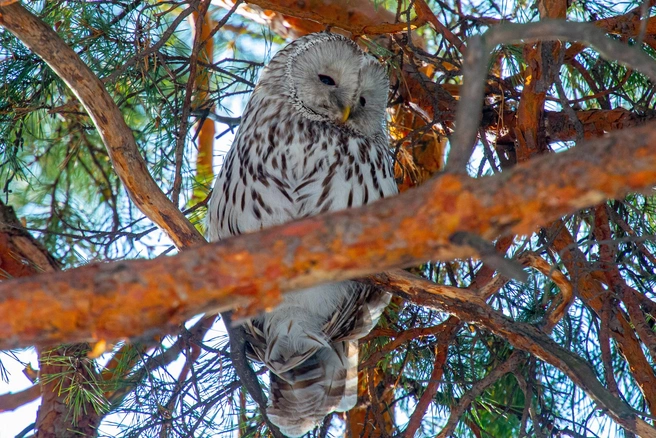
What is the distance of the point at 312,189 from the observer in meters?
2.84

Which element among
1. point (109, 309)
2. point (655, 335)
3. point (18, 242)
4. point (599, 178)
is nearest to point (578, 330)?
point (655, 335)

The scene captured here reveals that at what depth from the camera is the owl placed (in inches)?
113

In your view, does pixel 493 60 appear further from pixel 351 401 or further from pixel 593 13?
pixel 351 401

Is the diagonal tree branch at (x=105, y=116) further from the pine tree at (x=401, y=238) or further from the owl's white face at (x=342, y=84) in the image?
the owl's white face at (x=342, y=84)

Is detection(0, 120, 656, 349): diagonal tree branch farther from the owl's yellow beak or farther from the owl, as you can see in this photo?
the owl's yellow beak

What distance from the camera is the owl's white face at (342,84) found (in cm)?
307

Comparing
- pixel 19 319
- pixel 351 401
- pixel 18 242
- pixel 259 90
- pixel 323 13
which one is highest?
pixel 323 13

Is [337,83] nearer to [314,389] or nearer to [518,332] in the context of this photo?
[314,389]

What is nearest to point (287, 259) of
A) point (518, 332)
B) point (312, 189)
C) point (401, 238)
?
point (401, 238)

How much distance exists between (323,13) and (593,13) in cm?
121

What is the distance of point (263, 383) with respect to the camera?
3068 mm

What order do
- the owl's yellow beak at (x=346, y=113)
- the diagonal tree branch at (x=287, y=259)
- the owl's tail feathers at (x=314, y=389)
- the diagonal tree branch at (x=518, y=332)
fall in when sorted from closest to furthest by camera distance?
the diagonal tree branch at (x=287, y=259), the diagonal tree branch at (x=518, y=332), the owl's tail feathers at (x=314, y=389), the owl's yellow beak at (x=346, y=113)

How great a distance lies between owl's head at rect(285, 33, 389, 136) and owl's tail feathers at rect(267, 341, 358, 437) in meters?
0.94

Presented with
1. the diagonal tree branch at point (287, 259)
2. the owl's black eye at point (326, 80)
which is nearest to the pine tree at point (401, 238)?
the diagonal tree branch at point (287, 259)
